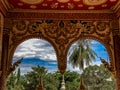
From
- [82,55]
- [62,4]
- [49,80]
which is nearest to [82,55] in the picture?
[82,55]

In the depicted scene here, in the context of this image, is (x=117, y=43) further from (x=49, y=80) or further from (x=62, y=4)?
(x=49, y=80)

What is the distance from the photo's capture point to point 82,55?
5.57 metres

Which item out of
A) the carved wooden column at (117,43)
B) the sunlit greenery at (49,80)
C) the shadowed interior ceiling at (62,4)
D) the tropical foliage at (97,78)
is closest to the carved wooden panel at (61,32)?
the carved wooden column at (117,43)

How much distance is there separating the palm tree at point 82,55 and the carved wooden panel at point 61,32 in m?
1.04

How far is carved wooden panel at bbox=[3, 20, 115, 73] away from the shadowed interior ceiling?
0.29 metres

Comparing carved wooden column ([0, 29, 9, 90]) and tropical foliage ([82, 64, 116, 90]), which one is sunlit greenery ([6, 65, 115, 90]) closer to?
tropical foliage ([82, 64, 116, 90])

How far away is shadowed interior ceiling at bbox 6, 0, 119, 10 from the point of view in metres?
3.87

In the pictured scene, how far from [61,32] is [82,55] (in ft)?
5.04

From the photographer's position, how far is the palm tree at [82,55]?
210 inches

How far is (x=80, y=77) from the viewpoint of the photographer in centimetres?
416

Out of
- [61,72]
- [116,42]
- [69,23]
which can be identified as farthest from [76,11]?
[61,72]

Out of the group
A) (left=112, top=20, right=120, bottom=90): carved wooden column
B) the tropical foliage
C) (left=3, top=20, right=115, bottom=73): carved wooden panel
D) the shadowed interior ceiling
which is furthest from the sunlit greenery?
the shadowed interior ceiling

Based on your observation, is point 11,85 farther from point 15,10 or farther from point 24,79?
point 15,10

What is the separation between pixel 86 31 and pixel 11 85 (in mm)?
1916
